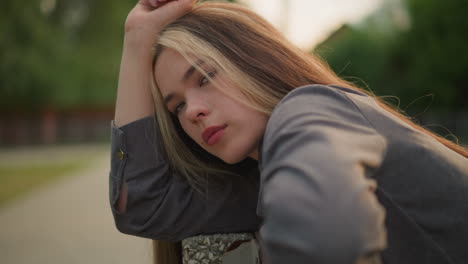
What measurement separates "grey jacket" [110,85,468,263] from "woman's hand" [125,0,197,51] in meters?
0.35

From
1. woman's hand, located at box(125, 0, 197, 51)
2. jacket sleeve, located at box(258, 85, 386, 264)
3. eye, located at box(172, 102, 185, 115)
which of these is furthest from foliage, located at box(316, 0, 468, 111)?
jacket sleeve, located at box(258, 85, 386, 264)

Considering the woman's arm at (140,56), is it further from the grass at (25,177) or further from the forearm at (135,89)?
the grass at (25,177)

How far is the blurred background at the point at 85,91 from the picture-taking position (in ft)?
19.9

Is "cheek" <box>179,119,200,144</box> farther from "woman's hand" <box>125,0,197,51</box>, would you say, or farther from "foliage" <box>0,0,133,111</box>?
"foliage" <box>0,0,133,111</box>

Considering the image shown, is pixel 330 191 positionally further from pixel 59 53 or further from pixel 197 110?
pixel 59 53

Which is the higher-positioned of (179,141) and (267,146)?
(267,146)

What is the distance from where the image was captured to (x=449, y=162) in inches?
53.6

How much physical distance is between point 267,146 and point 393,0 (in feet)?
75.3

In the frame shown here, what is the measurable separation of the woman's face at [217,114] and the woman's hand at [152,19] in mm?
201

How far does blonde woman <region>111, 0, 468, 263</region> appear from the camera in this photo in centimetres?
91

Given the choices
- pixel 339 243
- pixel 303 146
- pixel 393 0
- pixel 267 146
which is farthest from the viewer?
pixel 393 0

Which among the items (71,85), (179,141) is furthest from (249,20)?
(71,85)

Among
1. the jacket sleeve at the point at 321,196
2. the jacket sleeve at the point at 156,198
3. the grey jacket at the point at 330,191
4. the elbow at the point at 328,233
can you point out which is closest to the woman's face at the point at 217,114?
the grey jacket at the point at 330,191

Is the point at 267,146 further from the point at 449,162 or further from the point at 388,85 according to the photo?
the point at 388,85
